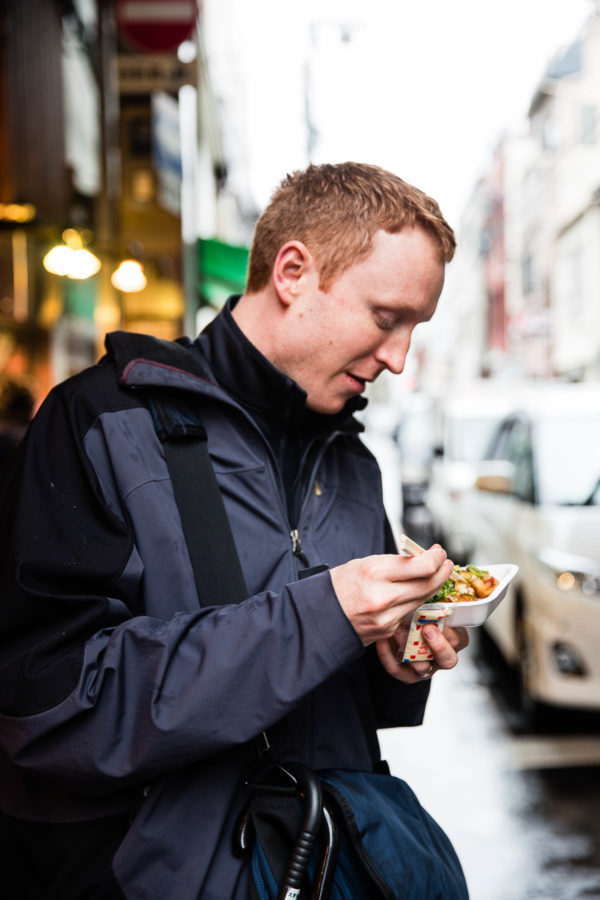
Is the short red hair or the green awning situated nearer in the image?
the short red hair

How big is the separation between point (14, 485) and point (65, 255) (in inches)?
281

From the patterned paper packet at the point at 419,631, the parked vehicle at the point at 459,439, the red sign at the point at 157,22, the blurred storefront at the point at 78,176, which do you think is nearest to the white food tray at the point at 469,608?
the patterned paper packet at the point at 419,631

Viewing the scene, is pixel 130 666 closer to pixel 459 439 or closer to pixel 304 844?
pixel 304 844

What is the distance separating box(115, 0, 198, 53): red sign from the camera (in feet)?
27.5

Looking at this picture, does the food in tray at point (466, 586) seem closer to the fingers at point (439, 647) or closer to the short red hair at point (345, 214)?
the fingers at point (439, 647)

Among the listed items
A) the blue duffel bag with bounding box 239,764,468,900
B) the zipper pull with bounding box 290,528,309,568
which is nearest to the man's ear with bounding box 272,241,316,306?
the zipper pull with bounding box 290,528,309,568

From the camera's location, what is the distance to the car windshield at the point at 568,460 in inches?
237

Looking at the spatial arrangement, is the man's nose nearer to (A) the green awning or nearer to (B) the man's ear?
(B) the man's ear

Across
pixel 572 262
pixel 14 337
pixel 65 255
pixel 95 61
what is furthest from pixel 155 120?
pixel 572 262

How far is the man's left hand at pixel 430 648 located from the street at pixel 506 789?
8.19 ft

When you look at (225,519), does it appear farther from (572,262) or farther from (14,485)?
(572,262)

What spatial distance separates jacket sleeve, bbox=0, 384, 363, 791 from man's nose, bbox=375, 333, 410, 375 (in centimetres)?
60

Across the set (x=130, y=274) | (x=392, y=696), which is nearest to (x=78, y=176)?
(x=130, y=274)

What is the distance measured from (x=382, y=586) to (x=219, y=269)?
38.1 ft
